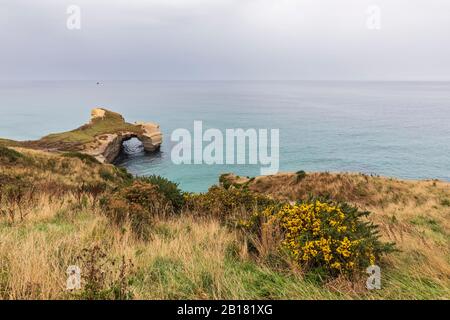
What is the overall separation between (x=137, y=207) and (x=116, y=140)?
6596 centimetres

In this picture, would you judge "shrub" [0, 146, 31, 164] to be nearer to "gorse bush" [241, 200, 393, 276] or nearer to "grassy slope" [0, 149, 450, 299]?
"grassy slope" [0, 149, 450, 299]

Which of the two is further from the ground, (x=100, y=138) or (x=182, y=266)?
(x=182, y=266)

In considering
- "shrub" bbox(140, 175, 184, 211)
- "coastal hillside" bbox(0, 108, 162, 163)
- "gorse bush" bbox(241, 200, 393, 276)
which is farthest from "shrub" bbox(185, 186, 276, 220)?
"coastal hillside" bbox(0, 108, 162, 163)

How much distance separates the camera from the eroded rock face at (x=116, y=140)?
61575 mm

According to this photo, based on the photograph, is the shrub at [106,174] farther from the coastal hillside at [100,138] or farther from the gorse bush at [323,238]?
the gorse bush at [323,238]

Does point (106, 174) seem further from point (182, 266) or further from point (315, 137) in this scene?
point (315, 137)

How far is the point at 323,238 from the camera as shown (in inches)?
185

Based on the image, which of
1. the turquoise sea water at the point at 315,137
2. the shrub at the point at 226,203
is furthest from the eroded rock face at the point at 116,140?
the shrub at the point at 226,203

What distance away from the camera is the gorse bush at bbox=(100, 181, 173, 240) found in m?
6.89

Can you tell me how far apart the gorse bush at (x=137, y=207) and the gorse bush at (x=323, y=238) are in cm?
246

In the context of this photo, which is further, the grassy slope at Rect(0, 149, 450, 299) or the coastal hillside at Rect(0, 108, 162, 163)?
the coastal hillside at Rect(0, 108, 162, 163)

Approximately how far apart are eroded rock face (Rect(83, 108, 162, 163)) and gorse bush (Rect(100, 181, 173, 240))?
5347 centimetres

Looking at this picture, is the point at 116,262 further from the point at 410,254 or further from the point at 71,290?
the point at 410,254

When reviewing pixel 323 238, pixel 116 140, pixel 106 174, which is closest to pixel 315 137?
pixel 116 140
